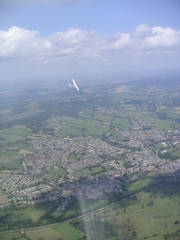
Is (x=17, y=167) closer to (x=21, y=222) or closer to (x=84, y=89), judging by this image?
(x=21, y=222)

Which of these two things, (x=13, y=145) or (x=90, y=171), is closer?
(x=90, y=171)

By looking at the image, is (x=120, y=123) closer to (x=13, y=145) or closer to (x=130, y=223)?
(x=13, y=145)

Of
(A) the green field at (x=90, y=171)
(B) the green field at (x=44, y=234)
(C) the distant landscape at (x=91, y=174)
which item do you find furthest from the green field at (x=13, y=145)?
(B) the green field at (x=44, y=234)

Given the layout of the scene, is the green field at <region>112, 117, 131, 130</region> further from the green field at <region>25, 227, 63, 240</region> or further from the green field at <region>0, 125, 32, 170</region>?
the green field at <region>25, 227, 63, 240</region>

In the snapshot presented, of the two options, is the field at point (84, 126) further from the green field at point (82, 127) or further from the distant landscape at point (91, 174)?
the distant landscape at point (91, 174)

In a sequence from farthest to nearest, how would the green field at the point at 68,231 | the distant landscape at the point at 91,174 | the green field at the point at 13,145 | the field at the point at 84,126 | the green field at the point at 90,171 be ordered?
the field at the point at 84,126, the green field at the point at 13,145, the green field at the point at 90,171, the distant landscape at the point at 91,174, the green field at the point at 68,231

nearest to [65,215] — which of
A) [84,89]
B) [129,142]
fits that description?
[129,142]

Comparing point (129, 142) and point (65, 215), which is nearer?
point (65, 215)

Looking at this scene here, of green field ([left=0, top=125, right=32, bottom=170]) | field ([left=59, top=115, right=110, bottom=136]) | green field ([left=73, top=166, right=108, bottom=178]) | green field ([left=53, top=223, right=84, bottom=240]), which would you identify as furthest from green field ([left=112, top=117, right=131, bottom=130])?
green field ([left=53, top=223, right=84, bottom=240])

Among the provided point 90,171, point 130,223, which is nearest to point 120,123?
point 90,171
